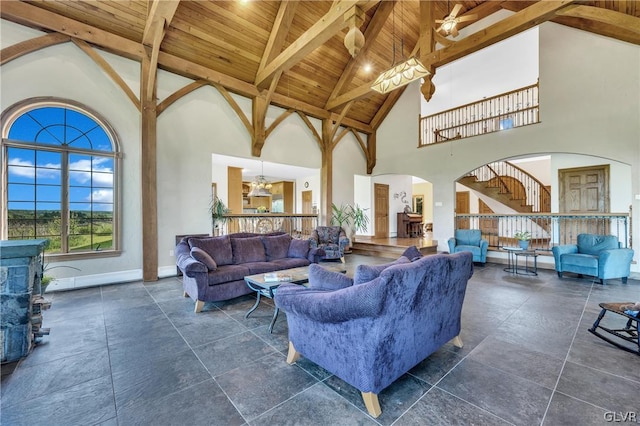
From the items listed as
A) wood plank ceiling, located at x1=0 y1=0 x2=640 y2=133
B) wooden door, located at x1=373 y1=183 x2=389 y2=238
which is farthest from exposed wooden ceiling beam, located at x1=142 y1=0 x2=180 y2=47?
wooden door, located at x1=373 y1=183 x2=389 y2=238

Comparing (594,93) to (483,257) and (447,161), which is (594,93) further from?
(483,257)

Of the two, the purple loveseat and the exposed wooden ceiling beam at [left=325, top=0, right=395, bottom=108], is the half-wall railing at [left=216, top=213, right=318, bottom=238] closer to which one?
the purple loveseat

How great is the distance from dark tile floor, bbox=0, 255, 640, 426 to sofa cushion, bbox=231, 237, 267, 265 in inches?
49.4

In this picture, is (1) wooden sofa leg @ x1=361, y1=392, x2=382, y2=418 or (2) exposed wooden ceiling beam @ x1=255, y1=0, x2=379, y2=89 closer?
(1) wooden sofa leg @ x1=361, y1=392, x2=382, y2=418

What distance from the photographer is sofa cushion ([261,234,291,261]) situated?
4.95 metres

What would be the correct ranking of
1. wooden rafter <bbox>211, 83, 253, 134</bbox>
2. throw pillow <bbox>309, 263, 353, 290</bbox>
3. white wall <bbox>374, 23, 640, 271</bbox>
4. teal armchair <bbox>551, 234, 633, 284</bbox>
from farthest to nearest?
wooden rafter <bbox>211, 83, 253, 134</bbox>, white wall <bbox>374, 23, 640, 271</bbox>, teal armchair <bbox>551, 234, 633, 284</bbox>, throw pillow <bbox>309, 263, 353, 290</bbox>

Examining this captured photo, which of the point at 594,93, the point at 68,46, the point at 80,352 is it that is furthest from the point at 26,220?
the point at 594,93

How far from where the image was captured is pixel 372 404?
1.68 m

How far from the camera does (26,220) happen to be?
13.8 ft

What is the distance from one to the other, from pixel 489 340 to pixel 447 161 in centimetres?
595

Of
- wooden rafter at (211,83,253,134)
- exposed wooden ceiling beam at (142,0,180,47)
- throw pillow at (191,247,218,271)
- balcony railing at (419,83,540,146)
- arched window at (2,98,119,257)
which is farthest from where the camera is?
balcony railing at (419,83,540,146)

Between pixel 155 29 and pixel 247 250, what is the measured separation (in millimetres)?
4083

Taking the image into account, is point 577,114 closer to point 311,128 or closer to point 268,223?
point 311,128

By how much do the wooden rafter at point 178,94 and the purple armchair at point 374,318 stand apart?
4.99m
